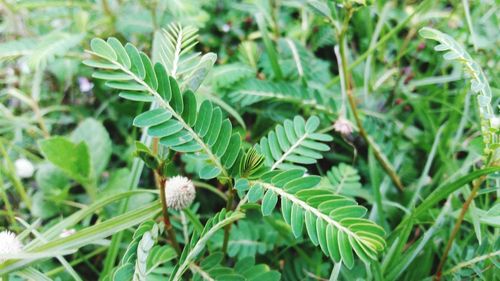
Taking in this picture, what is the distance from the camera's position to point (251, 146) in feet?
3.50

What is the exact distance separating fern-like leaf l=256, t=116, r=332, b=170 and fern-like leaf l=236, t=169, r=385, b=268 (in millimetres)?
125

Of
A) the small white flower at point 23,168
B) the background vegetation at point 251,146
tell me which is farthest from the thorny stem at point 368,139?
the small white flower at point 23,168

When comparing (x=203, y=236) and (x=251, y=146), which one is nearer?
(x=203, y=236)

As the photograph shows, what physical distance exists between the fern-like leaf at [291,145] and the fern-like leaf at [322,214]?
0.41 ft

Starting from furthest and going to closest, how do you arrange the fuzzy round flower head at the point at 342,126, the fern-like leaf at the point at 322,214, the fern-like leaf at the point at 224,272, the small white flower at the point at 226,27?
the small white flower at the point at 226,27 → the fuzzy round flower head at the point at 342,126 → the fern-like leaf at the point at 224,272 → the fern-like leaf at the point at 322,214

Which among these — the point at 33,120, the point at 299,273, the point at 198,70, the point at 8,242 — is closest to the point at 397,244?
the point at 299,273

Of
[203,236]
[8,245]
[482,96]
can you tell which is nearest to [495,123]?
[482,96]

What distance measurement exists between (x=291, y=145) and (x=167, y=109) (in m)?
0.27

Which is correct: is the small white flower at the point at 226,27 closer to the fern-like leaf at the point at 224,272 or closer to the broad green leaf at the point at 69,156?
the broad green leaf at the point at 69,156

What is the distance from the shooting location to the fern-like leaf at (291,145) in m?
0.83

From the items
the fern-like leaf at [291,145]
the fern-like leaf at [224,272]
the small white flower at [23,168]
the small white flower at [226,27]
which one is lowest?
the small white flower at [23,168]

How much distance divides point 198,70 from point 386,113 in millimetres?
791

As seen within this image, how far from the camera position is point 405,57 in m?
1.55

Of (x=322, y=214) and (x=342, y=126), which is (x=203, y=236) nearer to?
(x=322, y=214)
